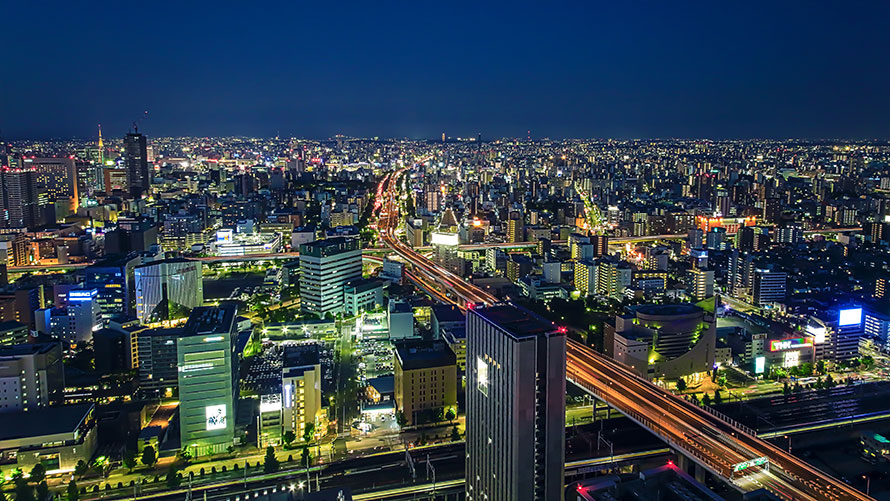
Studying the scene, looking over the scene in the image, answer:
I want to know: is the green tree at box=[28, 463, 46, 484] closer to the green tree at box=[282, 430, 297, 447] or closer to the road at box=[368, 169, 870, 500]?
the green tree at box=[282, 430, 297, 447]

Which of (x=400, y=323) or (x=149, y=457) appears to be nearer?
(x=149, y=457)

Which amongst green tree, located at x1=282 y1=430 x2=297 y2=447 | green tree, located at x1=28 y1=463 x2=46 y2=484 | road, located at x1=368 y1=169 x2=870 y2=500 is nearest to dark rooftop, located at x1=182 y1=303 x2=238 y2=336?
green tree, located at x1=282 y1=430 x2=297 y2=447

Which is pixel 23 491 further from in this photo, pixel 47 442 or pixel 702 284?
pixel 702 284

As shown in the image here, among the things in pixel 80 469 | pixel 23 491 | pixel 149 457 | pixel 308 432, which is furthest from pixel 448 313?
pixel 23 491

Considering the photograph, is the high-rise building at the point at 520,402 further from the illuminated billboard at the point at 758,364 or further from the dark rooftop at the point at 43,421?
the illuminated billboard at the point at 758,364

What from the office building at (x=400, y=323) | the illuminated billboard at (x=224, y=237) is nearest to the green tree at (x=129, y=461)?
the office building at (x=400, y=323)

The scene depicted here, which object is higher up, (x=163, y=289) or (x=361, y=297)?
(x=163, y=289)
